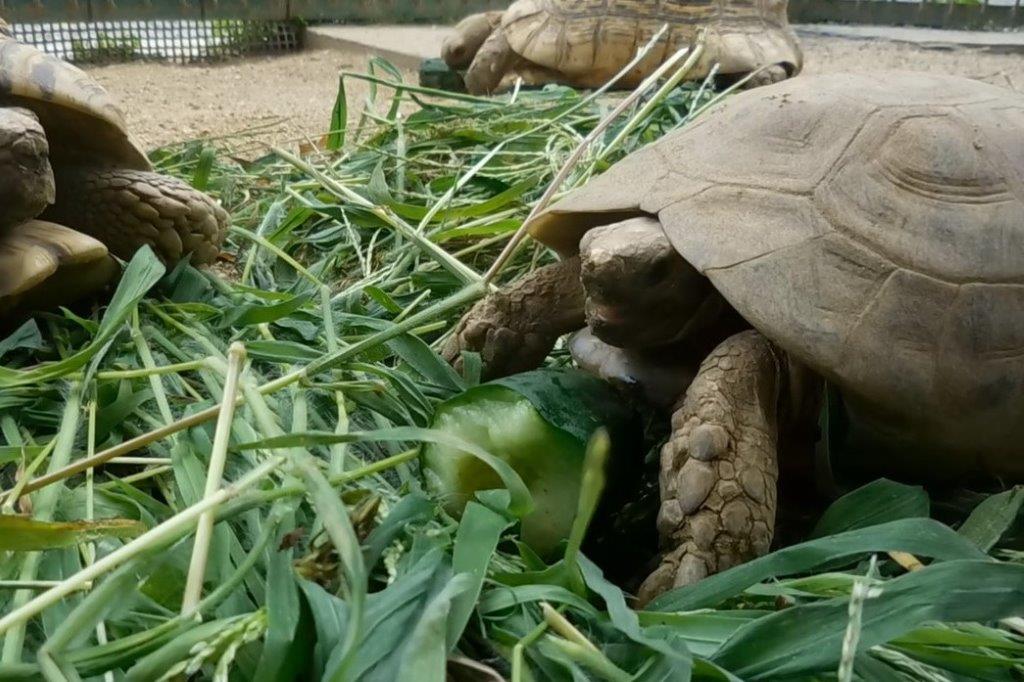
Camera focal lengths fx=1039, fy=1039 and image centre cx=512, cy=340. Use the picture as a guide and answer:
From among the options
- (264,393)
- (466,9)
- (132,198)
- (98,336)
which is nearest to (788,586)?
(264,393)

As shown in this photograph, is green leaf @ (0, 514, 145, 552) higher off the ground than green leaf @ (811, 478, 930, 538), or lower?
higher

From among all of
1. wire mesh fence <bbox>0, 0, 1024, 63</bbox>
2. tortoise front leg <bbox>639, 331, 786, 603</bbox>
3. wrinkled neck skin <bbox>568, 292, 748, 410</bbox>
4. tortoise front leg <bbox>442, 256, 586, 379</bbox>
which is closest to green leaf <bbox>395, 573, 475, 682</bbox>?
tortoise front leg <bbox>639, 331, 786, 603</bbox>

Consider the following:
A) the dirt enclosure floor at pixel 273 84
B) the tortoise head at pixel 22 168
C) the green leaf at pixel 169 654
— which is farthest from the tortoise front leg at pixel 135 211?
the green leaf at pixel 169 654

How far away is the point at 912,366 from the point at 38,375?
1.38m

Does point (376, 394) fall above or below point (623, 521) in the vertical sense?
above

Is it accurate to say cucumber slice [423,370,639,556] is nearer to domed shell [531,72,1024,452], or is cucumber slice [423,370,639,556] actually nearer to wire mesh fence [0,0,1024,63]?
domed shell [531,72,1024,452]

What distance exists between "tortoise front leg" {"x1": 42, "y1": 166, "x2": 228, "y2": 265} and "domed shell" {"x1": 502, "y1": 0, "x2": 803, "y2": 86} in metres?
3.59

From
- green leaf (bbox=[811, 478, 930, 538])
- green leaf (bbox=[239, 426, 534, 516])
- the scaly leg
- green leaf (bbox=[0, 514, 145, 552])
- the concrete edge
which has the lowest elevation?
the concrete edge

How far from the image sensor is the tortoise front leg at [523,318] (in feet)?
6.51

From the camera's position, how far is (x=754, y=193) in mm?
1667

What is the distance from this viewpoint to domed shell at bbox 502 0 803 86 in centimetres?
568

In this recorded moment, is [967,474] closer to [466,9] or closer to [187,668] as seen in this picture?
[187,668]

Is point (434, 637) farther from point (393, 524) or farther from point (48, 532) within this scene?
point (48, 532)

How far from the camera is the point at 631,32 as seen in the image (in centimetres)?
578
